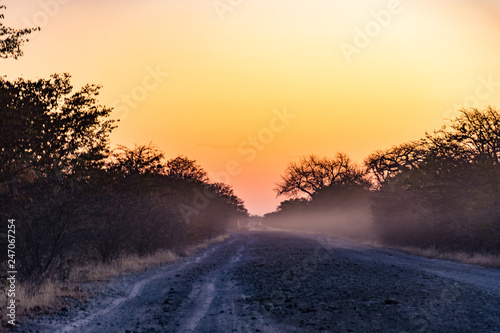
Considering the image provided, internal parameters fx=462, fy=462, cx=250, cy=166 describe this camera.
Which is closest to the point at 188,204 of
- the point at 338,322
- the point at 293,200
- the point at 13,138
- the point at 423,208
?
the point at 423,208

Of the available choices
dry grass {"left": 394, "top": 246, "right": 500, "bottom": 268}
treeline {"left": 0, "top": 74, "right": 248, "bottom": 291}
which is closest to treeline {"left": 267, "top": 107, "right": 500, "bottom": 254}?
dry grass {"left": 394, "top": 246, "right": 500, "bottom": 268}

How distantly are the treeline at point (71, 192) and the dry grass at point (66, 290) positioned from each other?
506mm

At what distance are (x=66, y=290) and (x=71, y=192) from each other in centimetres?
306

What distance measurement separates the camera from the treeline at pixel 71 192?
41.5 feet

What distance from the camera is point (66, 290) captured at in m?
13.6

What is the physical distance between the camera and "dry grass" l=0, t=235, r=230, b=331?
1078 cm

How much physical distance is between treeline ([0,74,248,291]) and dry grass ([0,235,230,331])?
0.51 metres

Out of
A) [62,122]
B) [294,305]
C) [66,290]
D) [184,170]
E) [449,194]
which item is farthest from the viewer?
[184,170]

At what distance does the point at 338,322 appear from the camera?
368 inches

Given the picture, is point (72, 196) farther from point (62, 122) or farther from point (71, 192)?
point (62, 122)

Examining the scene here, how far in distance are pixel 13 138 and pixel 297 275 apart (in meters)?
10.4

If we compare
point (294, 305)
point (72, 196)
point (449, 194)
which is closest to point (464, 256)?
point (449, 194)

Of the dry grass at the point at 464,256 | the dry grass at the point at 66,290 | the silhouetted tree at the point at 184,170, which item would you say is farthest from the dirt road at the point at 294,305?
the silhouetted tree at the point at 184,170

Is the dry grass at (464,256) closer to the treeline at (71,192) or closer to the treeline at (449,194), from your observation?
the treeline at (449,194)
